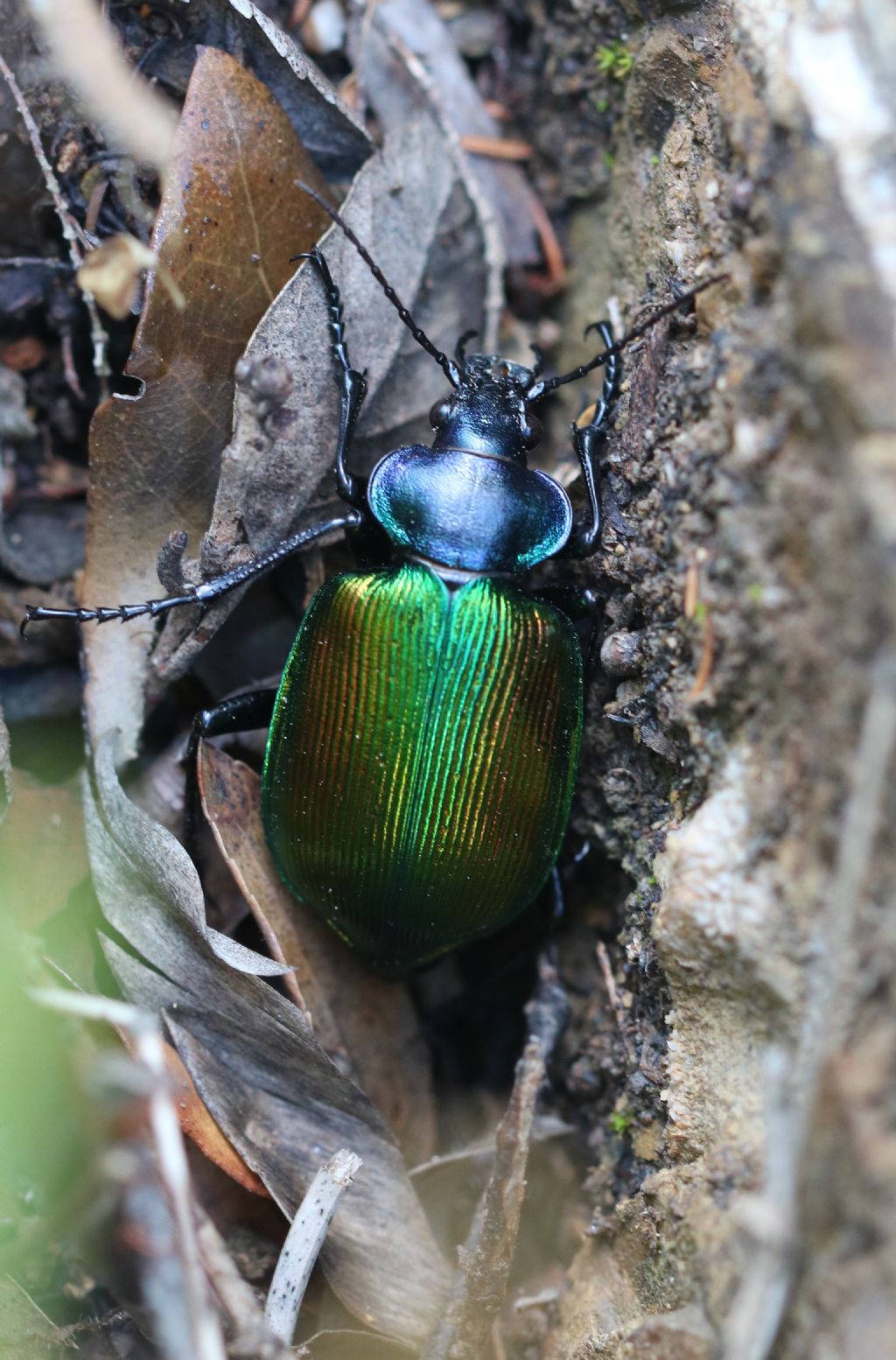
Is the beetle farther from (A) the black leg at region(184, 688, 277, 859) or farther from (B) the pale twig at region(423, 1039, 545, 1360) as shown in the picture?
(B) the pale twig at region(423, 1039, 545, 1360)

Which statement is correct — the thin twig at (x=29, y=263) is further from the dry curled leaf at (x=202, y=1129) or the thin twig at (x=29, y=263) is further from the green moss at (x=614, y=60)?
the dry curled leaf at (x=202, y=1129)

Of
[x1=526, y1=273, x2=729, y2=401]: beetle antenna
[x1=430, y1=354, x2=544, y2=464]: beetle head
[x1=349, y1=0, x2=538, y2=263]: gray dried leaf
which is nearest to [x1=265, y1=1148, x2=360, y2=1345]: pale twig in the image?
[x1=430, y1=354, x2=544, y2=464]: beetle head

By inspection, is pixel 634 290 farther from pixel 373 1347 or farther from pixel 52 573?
pixel 373 1347

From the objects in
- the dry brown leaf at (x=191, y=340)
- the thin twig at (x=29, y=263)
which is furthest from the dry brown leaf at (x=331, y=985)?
the thin twig at (x=29, y=263)

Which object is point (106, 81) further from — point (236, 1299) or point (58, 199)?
point (236, 1299)

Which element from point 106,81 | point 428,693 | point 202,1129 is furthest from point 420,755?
point 106,81

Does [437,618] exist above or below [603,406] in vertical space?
below

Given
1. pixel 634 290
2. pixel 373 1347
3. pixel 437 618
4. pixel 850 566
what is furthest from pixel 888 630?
pixel 373 1347
